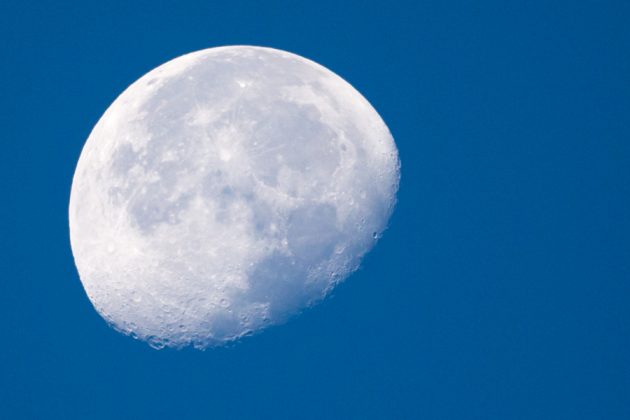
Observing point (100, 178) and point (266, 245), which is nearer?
point (266, 245)

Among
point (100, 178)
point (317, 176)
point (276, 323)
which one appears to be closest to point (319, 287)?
point (276, 323)

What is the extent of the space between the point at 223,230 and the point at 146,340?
1.83m

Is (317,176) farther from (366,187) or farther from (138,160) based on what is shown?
(138,160)

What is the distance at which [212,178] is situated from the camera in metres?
9.72

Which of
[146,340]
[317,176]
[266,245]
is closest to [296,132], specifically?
[317,176]

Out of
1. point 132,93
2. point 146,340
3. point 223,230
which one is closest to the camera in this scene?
point 223,230

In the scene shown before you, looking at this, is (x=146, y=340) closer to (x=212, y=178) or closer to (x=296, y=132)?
(x=212, y=178)

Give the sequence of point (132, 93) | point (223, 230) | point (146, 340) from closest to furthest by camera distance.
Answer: point (223, 230) → point (146, 340) → point (132, 93)

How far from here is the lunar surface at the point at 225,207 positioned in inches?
381

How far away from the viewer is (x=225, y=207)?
9656 millimetres

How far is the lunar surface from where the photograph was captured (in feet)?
31.7

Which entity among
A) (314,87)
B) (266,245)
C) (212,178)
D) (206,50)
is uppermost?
(206,50)

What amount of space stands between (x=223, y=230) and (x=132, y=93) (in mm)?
2879

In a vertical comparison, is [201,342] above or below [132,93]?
below
